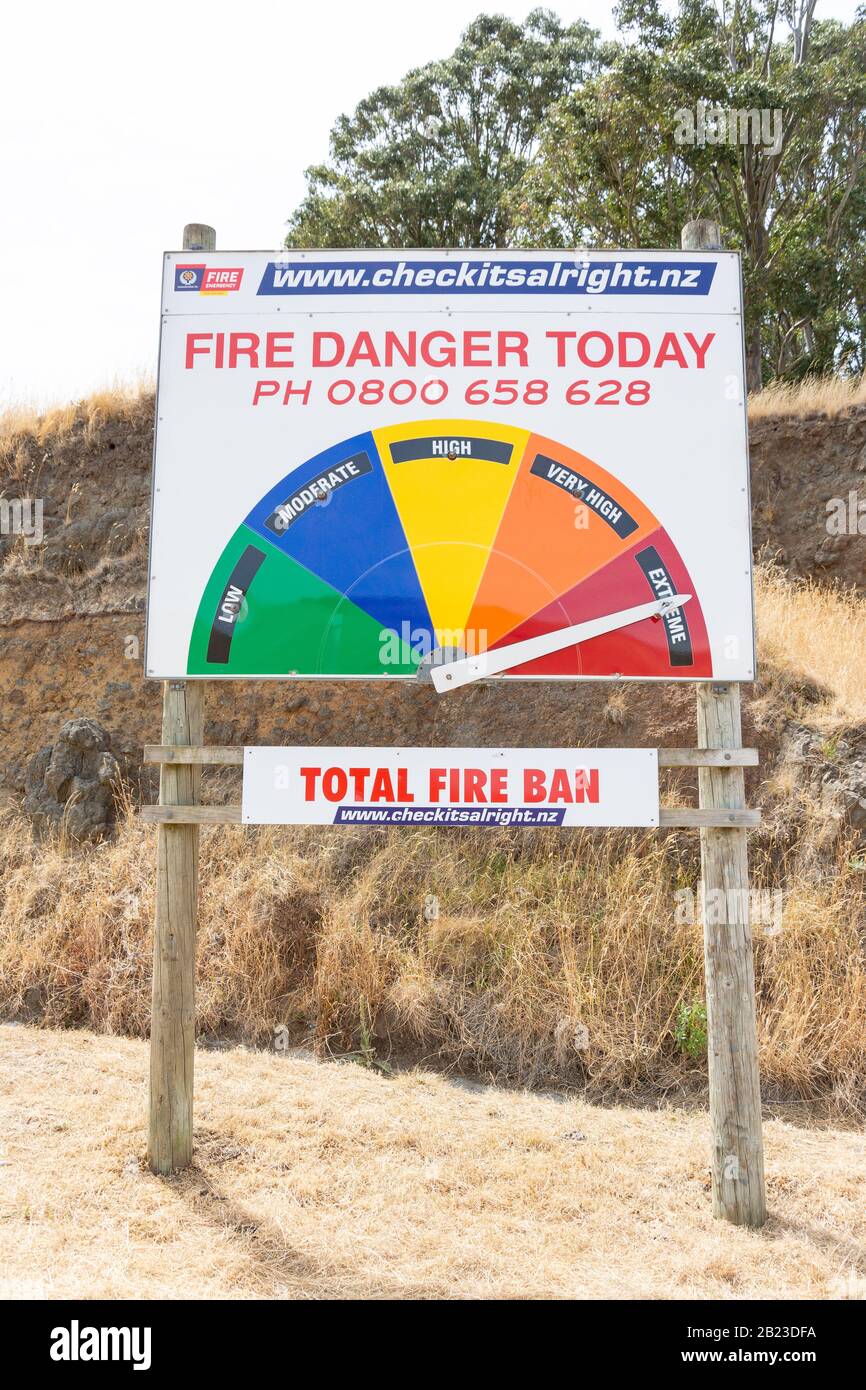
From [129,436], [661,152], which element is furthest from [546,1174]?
[661,152]

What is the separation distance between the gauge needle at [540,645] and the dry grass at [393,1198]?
230cm

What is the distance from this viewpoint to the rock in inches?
314

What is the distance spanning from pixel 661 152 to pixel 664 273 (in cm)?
1254

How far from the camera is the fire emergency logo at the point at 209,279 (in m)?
4.85

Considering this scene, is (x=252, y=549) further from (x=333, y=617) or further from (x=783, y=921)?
(x=783, y=921)

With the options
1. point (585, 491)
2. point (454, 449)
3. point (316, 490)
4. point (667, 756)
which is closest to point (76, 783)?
point (316, 490)

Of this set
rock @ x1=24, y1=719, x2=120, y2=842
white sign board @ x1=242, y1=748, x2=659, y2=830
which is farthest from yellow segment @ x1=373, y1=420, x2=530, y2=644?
rock @ x1=24, y1=719, x2=120, y2=842

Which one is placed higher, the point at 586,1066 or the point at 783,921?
the point at 783,921

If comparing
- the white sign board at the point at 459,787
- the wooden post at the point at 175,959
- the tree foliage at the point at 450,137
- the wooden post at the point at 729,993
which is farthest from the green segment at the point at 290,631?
the tree foliage at the point at 450,137

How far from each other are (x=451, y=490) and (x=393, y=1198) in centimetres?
321

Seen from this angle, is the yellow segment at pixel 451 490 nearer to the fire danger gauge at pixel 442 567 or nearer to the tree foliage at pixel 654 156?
the fire danger gauge at pixel 442 567

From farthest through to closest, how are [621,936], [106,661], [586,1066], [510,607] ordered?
[106,661] < [621,936] < [586,1066] < [510,607]

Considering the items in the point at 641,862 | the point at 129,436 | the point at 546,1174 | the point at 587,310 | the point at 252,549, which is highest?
the point at 129,436

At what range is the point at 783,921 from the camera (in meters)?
6.22
